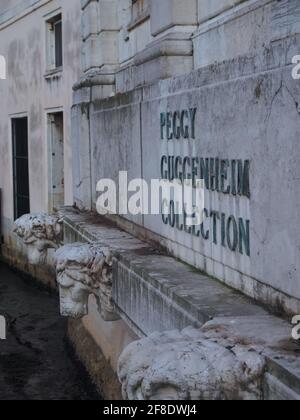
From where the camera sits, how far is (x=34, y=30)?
1695 cm

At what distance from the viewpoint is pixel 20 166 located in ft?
61.4

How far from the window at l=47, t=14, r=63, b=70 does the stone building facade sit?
569 cm

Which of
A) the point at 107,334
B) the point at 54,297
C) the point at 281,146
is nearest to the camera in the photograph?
the point at 281,146

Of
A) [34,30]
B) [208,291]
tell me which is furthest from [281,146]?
[34,30]

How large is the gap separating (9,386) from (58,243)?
1659 millimetres

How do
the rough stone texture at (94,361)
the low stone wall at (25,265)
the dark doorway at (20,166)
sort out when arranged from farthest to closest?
1. the dark doorway at (20,166)
2. the low stone wall at (25,265)
3. the rough stone texture at (94,361)

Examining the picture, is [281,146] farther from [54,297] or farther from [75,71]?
[54,297]

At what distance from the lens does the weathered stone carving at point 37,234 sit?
943cm

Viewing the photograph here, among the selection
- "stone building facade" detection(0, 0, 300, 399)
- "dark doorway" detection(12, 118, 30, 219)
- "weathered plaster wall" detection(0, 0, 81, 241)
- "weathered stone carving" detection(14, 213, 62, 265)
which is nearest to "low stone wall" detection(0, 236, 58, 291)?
"weathered plaster wall" detection(0, 0, 81, 241)

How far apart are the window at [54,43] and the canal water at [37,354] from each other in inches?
162

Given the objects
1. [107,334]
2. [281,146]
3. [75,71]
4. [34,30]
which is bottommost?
[107,334]

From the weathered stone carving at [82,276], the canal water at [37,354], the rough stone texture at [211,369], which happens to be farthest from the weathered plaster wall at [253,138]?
the canal water at [37,354]

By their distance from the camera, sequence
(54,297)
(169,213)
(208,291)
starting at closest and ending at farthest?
(208,291) < (169,213) < (54,297)

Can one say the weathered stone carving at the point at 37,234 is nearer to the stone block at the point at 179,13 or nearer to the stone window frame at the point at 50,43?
the stone block at the point at 179,13
